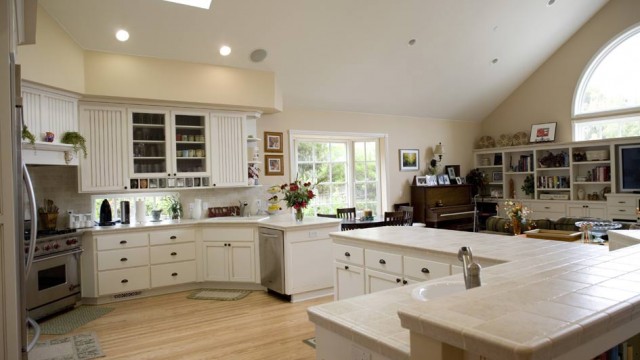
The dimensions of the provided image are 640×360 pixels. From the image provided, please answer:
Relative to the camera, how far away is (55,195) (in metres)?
5.36

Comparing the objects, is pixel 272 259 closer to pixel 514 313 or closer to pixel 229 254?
pixel 229 254

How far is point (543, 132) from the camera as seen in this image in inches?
347

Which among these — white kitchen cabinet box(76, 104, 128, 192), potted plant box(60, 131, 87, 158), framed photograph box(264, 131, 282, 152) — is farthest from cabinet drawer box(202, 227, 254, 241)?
potted plant box(60, 131, 87, 158)

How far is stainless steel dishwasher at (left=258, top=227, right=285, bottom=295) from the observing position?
5.11 metres

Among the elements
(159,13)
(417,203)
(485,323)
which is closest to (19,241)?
(485,323)

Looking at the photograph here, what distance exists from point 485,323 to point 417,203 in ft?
25.3

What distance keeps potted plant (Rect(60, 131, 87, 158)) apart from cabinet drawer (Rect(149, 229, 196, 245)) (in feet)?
4.37

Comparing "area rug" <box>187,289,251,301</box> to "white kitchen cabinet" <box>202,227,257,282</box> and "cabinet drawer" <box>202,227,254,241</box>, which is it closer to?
"white kitchen cabinet" <box>202,227,257,282</box>

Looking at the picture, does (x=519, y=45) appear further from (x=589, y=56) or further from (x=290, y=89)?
(x=290, y=89)

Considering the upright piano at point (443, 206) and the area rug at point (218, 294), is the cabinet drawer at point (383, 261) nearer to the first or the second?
the area rug at point (218, 294)

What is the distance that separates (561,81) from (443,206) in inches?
136

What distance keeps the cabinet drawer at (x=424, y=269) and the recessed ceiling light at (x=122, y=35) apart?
418cm

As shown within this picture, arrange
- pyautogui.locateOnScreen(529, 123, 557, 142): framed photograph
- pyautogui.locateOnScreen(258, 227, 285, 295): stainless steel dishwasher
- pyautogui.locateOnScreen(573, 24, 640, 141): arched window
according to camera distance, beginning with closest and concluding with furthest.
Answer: pyautogui.locateOnScreen(258, 227, 285, 295): stainless steel dishwasher, pyautogui.locateOnScreen(573, 24, 640, 141): arched window, pyautogui.locateOnScreen(529, 123, 557, 142): framed photograph

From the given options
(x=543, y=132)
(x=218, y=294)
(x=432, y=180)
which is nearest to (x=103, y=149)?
(x=218, y=294)
